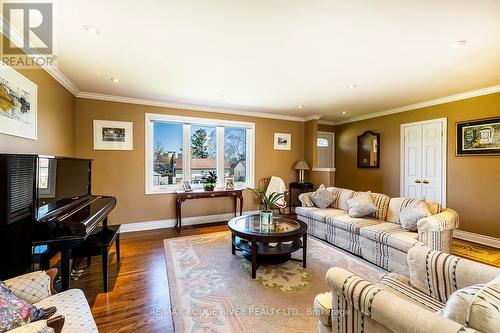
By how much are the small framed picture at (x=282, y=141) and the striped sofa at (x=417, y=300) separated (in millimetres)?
4240

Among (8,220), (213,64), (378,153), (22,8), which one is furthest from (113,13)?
(378,153)

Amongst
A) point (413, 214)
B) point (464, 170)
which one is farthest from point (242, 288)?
point (464, 170)

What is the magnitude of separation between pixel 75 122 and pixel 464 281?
5196 mm

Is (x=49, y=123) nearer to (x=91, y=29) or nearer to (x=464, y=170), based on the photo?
(x=91, y=29)

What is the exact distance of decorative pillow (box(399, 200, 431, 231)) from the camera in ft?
9.01

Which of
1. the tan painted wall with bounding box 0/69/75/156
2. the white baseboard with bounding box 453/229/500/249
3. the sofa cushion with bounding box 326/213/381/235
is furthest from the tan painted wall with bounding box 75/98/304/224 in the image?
the white baseboard with bounding box 453/229/500/249

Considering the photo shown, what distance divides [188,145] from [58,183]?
8.58 feet

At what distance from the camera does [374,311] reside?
3.40 ft

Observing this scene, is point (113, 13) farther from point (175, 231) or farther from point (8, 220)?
point (175, 231)

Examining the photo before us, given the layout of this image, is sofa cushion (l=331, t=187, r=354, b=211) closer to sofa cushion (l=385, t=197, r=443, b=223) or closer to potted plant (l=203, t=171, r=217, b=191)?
sofa cushion (l=385, t=197, r=443, b=223)

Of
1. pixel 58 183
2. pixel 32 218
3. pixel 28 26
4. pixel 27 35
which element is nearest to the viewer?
pixel 32 218

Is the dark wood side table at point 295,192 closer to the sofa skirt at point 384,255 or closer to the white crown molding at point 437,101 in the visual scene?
the white crown molding at point 437,101

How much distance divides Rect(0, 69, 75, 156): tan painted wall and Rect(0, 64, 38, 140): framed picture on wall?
0.08 m

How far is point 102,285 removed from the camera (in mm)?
2344
